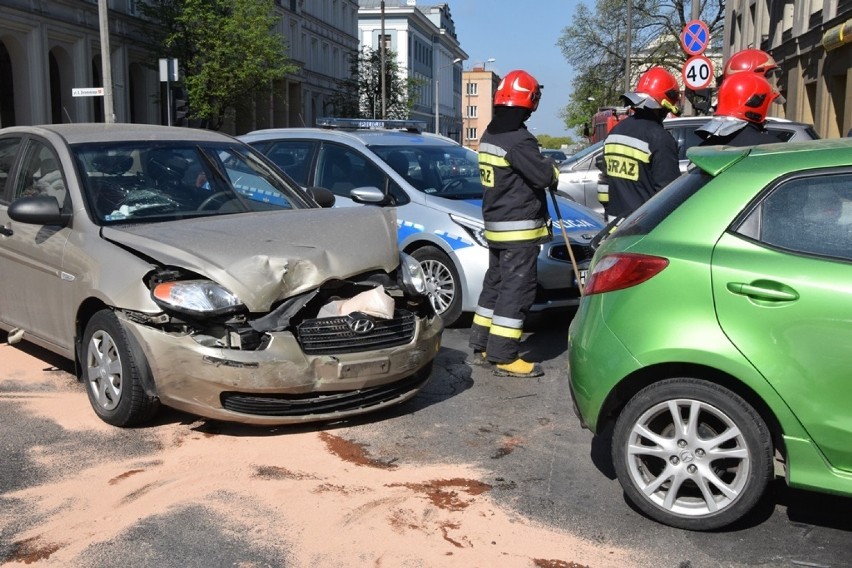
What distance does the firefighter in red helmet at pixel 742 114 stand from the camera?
6.18 m

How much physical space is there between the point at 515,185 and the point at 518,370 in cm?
125

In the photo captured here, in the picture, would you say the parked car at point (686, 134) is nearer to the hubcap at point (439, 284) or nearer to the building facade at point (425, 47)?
the hubcap at point (439, 284)

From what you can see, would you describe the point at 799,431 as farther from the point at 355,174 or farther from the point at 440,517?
the point at 355,174

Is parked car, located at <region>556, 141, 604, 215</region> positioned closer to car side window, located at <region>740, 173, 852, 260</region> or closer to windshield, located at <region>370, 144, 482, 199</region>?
windshield, located at <region>370, 144, 482, 199</region>

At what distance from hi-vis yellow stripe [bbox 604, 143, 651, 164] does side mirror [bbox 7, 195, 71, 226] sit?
3.74 meters

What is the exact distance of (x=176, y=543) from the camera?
11.8 ft

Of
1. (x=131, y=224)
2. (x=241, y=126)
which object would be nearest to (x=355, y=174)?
(x=131, y=224)

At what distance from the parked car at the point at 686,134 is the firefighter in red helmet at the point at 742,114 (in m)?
2.04

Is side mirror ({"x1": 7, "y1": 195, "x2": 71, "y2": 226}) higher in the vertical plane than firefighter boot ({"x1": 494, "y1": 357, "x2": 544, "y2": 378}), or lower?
higher

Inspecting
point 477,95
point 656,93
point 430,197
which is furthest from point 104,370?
point 477,95

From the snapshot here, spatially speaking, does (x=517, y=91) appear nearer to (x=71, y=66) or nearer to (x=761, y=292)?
(x=761, y=292)

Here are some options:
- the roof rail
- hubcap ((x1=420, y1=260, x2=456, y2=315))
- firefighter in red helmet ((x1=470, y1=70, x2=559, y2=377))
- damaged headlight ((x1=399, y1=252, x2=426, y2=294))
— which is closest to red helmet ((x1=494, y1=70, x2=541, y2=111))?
firefighter in red helmet ((x1=470, y1=70, x2=559, y2=377))

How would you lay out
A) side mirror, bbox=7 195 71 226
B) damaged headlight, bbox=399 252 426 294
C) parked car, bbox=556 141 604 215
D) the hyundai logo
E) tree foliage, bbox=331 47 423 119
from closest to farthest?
the hyundai logo < side mirror, bbox=7 195 71 226 < damaged headlight, bbox=399 252 426 294 < parked car, bbox=556 141 604 215 < tree foliage, bbox=331 47 423 119

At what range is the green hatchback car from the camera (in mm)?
3438
